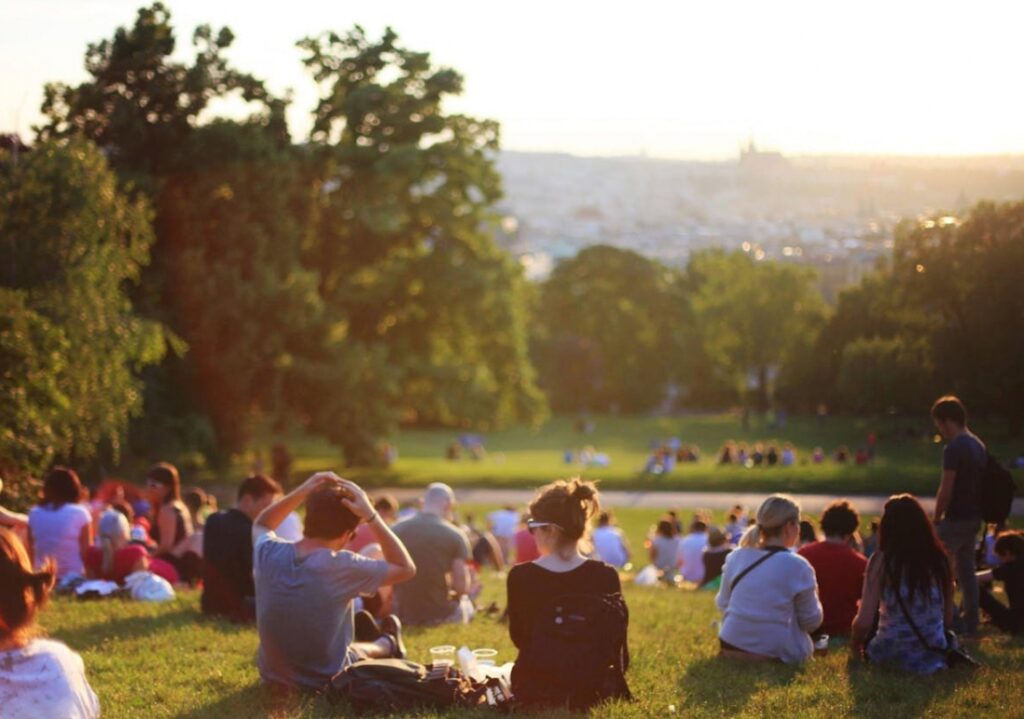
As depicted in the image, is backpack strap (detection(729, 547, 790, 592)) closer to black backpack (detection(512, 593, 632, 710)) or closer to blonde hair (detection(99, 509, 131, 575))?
black backpack (detection(512, 593, 632, 710))

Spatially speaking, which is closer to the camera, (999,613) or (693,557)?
(999,613)

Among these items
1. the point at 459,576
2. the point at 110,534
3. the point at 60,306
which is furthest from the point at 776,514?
the point at 60,306

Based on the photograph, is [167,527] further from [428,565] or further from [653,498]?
[653,498]

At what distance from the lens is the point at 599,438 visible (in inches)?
2537

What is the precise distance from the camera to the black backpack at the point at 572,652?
6977 millimetres

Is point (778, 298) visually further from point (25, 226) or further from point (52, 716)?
point (52, 716)

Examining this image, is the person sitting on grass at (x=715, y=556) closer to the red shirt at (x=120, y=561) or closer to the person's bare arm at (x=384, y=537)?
the red shirt at (x=120, y=561)

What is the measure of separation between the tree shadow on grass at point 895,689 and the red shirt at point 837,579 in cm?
122

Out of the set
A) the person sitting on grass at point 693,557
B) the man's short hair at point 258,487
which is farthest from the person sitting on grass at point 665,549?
the man's short hair at point 258,487

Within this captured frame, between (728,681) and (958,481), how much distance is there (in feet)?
11.0

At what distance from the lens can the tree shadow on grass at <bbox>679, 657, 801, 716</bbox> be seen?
7434 millimetres

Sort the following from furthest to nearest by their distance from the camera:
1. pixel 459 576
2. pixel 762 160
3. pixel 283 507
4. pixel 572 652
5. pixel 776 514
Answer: pixel 762 160, pixel 459 576, pixel 776 514, pixel 283 507, pixel 572 652

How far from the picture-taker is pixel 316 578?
7.33m

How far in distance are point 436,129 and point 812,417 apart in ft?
45.4
